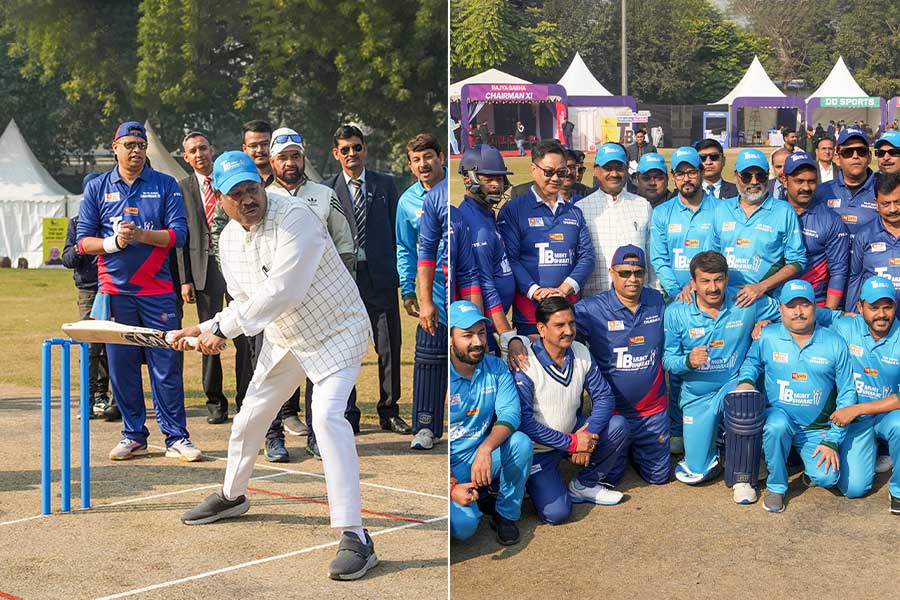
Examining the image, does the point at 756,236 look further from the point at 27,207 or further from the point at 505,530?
the point at 27,207

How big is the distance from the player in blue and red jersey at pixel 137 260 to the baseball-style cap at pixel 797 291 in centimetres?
308

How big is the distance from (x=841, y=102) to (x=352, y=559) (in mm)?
2592

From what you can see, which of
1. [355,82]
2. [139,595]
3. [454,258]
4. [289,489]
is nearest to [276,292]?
[454,258]

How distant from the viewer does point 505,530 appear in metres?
4.39

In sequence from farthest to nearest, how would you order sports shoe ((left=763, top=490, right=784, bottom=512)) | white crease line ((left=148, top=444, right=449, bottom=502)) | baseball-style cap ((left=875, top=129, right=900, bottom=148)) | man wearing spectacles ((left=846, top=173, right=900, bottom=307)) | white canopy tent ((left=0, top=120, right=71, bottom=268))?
white canopy tent ((left=0, top=120, right=71, bottom=268)) → white crease line ((left=148, top=444, right=449, bottom=502)) → man wearing spectacles ((left=846, top=173, right=900, bottom=307)) → baseball-style cap ((left=875, top=129, right=900, bottom=148)) → sports shoe ((left=763, top=490, right=784, bottom=512))

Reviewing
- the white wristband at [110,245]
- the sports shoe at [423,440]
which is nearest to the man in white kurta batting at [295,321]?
the white wristband at [110,245]

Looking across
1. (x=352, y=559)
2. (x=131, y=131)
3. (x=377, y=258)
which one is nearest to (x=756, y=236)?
(x=352, y=559)

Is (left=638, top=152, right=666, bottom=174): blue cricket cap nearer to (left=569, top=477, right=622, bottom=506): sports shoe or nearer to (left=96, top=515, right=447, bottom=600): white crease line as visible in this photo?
(left=569, top=477, right=622, bottom=506): sports shoe

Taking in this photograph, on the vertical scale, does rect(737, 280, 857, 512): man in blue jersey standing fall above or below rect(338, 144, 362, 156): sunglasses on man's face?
below

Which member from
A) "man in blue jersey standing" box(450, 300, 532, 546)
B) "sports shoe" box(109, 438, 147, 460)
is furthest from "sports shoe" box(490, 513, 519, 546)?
"sports shoe" box(109, 438, 147, 460)

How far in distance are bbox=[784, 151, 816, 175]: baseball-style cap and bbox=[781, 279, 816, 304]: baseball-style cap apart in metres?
0.47

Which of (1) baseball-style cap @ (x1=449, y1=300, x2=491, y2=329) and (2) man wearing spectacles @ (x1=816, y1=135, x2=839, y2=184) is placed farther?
(2) man wearing spectacles @ (x1=816, y1=135, x2=839, y2=184)

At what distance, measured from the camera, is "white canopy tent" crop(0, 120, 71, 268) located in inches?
858

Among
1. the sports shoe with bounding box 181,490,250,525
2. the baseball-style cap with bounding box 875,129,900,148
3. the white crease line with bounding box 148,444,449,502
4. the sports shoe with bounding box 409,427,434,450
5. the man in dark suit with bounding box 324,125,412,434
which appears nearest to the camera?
the baseball-style cap with bounding box 875,129,900,148
